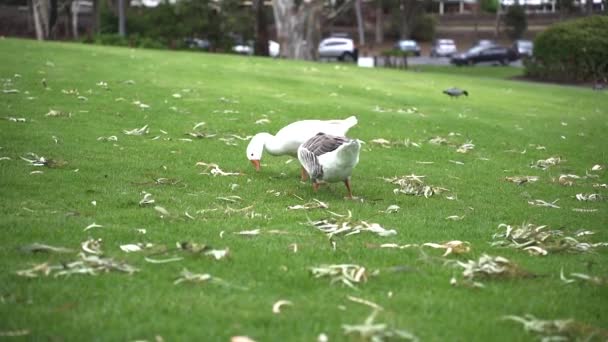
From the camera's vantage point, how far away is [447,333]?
16.0 feet

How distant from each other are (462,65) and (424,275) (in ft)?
192

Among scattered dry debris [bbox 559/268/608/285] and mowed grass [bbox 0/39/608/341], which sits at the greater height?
mowed grass [bbox 0/39/608/341]

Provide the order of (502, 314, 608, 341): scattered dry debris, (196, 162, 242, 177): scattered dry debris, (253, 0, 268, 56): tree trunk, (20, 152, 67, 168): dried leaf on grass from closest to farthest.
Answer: (502, 314, 608, 341): scattered dry debris
(20, 152, 67, 168): dried leaf on grass
(196, 162, 242, 177): scattered dry debris
(253, 0, 268, 56): tree trunk

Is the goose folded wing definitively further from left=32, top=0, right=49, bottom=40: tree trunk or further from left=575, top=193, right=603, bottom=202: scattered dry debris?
left=32, top=0, right=49, bottom=40: tree trunk

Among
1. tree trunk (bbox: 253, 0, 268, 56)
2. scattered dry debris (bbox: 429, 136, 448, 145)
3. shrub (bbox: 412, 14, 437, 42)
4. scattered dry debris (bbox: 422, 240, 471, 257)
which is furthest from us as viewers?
shrub (bbox: 412, 14, 437, 42)

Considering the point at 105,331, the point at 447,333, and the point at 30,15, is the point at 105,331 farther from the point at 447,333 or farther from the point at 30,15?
the point at 30,15

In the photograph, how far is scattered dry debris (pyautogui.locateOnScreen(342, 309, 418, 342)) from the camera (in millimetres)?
4574

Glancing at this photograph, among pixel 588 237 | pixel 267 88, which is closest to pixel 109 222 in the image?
pixel 588 237

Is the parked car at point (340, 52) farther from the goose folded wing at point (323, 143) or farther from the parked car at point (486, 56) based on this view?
the goose folded wing at point (323, 143)

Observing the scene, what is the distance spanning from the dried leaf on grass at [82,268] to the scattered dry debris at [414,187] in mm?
4647

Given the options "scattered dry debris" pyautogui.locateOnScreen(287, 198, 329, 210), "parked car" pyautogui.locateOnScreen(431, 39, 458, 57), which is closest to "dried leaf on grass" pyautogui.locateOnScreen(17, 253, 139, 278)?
"scattered dry debris" pyautogui.locateOnScreen(287, 198, 329, 210)

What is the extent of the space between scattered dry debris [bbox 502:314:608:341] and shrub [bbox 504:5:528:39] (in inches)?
3361

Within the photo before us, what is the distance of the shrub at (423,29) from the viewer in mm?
92062

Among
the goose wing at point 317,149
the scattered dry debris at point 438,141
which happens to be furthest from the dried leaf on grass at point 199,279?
the scattered dry debris at point 438,141
